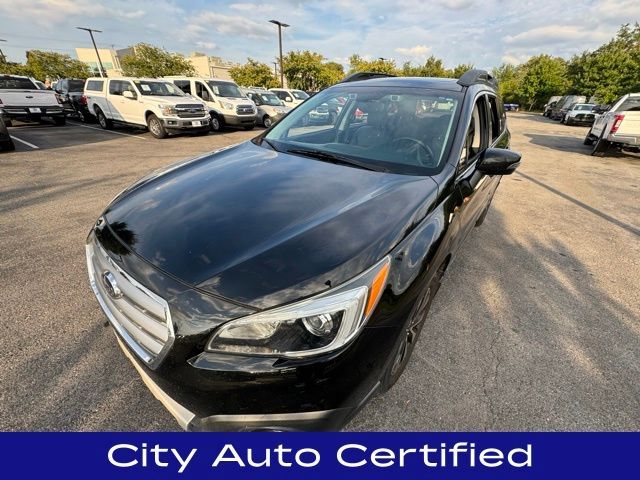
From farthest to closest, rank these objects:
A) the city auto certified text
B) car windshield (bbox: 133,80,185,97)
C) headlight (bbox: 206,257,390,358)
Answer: car windshield (bbox: 133,80,185,97) < the city auto certified text < headlight (bbox: 206,257,390,358)

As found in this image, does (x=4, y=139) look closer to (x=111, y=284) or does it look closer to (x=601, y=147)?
(x=111, y=284)

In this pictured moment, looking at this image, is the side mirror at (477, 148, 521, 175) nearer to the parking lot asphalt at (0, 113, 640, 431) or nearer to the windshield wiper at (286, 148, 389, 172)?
the windshield wiper at (286, 148, 389, 172)

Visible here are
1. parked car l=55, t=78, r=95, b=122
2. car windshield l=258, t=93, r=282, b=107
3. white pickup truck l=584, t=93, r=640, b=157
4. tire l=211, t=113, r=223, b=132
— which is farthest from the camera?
car windshield l=258, t=93, r=282, b=107

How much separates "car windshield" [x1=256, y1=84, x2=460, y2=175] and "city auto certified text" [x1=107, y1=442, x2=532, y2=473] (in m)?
1.55

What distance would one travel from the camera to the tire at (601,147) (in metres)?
10.2

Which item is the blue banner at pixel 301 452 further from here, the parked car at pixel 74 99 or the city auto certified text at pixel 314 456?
the parked car at pixel 74 99

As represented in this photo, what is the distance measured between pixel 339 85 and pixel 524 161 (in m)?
8.56

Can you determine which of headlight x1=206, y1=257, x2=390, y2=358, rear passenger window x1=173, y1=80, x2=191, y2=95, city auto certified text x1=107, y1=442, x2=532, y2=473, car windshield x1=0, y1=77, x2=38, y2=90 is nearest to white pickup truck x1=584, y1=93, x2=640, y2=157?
city auto certified text x1=107, y1=442, x2=532, y2=473

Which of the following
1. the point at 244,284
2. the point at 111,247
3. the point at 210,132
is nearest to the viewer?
the point at 244,284

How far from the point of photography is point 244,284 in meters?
1.21

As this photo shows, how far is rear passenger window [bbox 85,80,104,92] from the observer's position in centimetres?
1243

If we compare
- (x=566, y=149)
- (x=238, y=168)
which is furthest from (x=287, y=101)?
(x=238, y=168)

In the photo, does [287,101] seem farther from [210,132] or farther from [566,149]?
[566,149]

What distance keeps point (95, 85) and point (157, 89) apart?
3.44 m
